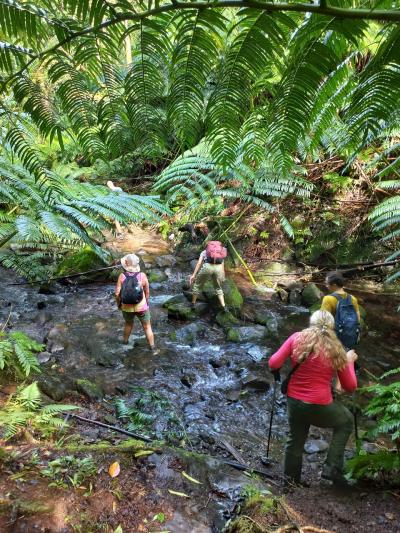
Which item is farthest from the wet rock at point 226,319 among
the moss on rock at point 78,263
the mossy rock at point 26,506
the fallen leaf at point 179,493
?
the mossy rock at point 26,506

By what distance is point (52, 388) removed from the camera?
4156mm

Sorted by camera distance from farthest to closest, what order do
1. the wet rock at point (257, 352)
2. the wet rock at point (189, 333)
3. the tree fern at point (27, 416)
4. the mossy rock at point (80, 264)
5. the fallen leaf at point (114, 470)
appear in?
1. the mossy rock at point (80, 264)
2. the wet rock at point (189, 333)
3. the wet rock at point (257, 352)
4. the tree fern at point (27, 416)
5. the fallen leaf at point (114, 470)

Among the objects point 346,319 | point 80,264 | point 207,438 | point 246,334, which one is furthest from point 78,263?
point 346,319

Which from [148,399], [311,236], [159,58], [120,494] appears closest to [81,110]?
[159,58]

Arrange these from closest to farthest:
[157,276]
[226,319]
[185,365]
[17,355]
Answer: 1. [17,355]
2. [185,365]
3. [226,319]
4. [157,276]

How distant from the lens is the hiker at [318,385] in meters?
3.28

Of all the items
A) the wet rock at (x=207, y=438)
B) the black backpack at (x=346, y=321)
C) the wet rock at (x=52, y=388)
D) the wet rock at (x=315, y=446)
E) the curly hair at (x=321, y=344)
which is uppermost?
the curly hair at (x=321, y=344)

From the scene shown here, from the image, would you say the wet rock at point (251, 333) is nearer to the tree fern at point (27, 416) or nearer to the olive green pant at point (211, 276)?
the olive green pant at point (211, 276)

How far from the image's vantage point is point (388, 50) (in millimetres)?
1125

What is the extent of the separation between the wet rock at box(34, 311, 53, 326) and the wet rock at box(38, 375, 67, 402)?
8.22 ft

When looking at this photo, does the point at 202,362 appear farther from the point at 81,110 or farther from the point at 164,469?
the point at 81,110

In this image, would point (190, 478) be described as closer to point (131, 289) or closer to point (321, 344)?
point (321, 344)

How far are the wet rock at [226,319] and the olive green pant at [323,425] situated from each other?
3.74 metres

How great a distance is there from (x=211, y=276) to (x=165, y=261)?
2.55 metres
